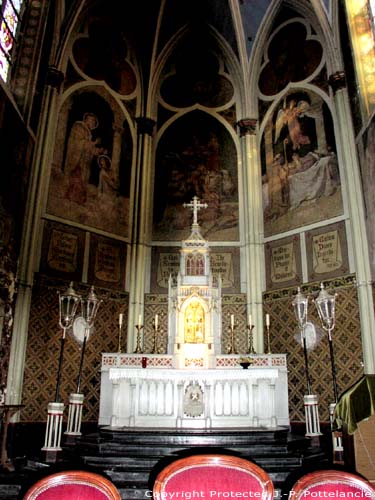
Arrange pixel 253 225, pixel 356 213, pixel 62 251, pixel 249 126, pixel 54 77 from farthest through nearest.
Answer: pixel 249 126 → pixel 253 225 → pixel 54 77 → pixel 62 251 → pixel 356 213

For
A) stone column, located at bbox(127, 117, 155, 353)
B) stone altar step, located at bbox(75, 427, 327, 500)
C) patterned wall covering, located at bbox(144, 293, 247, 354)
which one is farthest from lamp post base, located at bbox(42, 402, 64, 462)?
patterned wall covering, located at bbox(144, 293, 247, 354)

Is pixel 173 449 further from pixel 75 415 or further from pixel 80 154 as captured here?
pixel 80 154

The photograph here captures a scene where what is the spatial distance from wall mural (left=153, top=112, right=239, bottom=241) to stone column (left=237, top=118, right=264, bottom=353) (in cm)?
47

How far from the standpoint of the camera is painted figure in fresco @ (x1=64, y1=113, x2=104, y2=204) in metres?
13.6

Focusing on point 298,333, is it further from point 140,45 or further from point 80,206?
point 140,45

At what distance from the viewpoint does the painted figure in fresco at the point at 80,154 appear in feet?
44.5

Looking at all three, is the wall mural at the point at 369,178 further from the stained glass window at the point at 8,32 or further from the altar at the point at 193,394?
the stained glass window at the point at 8,32

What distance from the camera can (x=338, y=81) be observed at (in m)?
13.3

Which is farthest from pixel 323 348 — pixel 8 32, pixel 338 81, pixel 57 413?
pixel 8 32

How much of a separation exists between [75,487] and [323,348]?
969 centimetres

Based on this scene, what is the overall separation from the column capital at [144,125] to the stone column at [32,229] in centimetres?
305

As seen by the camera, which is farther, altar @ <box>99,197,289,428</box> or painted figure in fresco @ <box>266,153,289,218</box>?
painted figure in fresco @ <box>266,153,289,218</box>

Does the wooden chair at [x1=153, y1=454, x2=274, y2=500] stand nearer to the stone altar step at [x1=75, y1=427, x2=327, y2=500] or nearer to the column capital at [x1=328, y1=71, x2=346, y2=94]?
the stone altar step at [x1=75, y1=427, x2=327, y2=500]

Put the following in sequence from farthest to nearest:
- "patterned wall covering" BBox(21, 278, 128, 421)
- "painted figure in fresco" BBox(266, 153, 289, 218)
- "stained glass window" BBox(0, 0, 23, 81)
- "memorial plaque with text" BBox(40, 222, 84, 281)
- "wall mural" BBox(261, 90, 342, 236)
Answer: "painted figure in fresco" BBox(266, 153, 289, 218)
"wall mural" BBox(261, 90, 342, 236)
"memorial plaque with text" BBox(40, 222, 84, 281)
"stained glass window" BBox(0, 0, 23, 81)
"patterned wall covering" BBox(21, 278, 128, 421)
